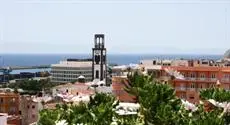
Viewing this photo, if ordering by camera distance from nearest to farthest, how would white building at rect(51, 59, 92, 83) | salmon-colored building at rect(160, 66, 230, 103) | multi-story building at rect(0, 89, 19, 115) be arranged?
salmon-colored building at rect(160, 66, 230, 103), multi-story building at rect(0, 89, 19, 115), white building at rect(51, 59, 92, 83)

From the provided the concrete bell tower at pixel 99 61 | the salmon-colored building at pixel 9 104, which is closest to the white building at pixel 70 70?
the concrete bell tower at pixel 99 61

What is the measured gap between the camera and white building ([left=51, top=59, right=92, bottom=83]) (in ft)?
412

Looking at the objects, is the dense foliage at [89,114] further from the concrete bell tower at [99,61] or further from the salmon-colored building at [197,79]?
the concrete bell tower at [99,61]

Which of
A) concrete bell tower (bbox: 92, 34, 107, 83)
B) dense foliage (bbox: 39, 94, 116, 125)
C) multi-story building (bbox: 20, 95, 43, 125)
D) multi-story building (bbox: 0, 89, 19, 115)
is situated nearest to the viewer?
dense foliage (bbox: 39, 94, 116, 125)

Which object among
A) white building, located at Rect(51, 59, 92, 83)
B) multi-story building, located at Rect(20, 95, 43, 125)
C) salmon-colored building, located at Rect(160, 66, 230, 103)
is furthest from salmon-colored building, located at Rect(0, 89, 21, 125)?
white building, located at Rect(51, 59, 92, 83)

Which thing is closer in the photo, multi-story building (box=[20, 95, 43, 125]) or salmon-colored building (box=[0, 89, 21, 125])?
multi-story building (box=[20, 95, 43, 125])

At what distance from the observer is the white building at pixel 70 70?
4938 inches

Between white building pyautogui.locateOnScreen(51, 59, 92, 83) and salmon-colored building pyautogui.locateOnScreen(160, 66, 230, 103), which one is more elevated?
salmon-colored building pyautogui.locateOnScreen(160, 66, 230, 103)

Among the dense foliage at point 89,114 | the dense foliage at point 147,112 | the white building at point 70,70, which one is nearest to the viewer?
the dense foliage at point 147,112

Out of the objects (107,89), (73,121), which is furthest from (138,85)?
(107,89)

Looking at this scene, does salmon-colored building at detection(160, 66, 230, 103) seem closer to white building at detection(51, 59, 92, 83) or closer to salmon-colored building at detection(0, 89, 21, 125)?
salmon-colored building at detection(0, 89, 21, 125)

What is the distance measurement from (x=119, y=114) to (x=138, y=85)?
73.2 inches

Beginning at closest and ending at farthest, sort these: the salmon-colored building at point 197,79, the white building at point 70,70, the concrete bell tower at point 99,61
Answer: the salmon-colored building at point 197,79 < the concrete bell tower at point 99,61 < the white building at point 70,70

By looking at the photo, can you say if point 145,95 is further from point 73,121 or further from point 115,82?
point 115,82
